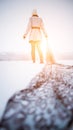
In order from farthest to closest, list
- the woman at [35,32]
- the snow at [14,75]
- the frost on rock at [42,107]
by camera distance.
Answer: the woman at [35,32] → the snow at [14,75] → the frost on rock at [42,107]

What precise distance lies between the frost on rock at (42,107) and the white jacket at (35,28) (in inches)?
20.3

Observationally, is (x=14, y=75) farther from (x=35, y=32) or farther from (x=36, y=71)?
(x=35, y=32)

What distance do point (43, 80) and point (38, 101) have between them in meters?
0.45

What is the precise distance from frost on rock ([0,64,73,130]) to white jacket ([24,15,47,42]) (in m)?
0.52

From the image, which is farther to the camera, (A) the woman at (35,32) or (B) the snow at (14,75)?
(A) the woman at (35,32)

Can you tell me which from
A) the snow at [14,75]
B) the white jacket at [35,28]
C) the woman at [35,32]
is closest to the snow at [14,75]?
the snow at [14,75]

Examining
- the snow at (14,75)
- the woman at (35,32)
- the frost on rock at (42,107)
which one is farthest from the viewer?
the woman at (35,32)

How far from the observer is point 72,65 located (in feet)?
7.27

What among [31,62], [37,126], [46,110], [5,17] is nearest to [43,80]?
[31,62]

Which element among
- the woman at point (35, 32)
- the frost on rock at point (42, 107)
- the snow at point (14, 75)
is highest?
the woman at point (35, 32)

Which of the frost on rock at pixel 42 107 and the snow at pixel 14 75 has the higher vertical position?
the snow at pixel 14 75

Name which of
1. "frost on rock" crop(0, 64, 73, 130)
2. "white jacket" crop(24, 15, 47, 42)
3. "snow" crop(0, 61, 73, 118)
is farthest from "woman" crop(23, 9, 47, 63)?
"frost on rock" crop(0, 64, 73, 130)

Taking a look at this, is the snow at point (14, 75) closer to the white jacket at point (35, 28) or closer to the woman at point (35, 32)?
the woman at point (35, 32)

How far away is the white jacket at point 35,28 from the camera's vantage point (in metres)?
2.22
